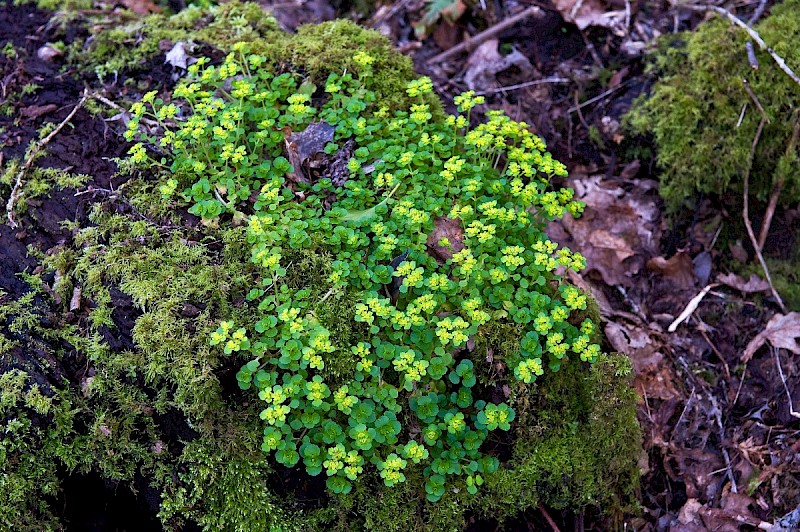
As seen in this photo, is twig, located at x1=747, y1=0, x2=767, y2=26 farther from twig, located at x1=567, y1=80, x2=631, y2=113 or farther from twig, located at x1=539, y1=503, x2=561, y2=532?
twig, located at x1=539, y1=503, x2=561, y2=532

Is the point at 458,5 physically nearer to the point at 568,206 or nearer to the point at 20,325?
the point at 568,206

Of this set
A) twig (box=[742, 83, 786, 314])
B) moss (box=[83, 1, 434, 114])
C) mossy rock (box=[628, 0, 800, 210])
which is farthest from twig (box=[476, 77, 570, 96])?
twig (box=[742, 83, 786, 314])

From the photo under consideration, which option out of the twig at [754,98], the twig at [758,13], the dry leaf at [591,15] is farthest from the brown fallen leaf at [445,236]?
the twig at [758,13]

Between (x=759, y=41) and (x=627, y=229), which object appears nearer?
(x=759, y=41)

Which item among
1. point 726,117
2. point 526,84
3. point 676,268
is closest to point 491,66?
point 526,84

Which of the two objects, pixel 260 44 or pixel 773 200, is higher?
pixel 260 44

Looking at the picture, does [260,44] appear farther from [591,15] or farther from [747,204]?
[747,204]
